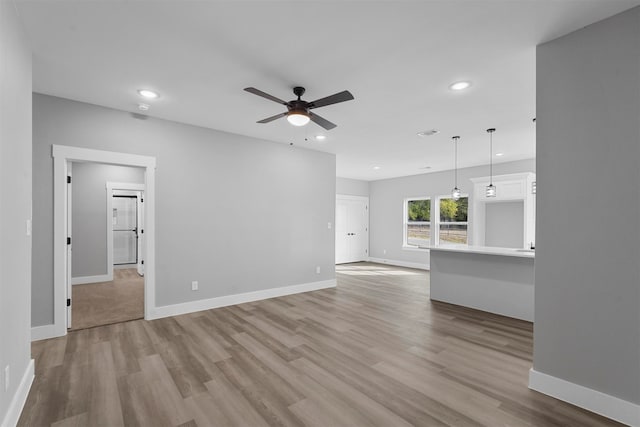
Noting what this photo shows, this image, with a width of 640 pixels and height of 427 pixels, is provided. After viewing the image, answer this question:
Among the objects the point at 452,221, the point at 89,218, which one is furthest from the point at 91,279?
the point at 452,221

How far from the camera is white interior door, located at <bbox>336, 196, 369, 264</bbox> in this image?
9266 mm

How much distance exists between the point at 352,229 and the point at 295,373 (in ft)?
23.4

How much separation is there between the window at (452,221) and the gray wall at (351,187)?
8.07 feet

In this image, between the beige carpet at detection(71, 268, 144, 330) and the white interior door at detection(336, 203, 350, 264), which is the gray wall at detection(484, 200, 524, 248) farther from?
the beige carpet at detection(71, 268, 144, 330)

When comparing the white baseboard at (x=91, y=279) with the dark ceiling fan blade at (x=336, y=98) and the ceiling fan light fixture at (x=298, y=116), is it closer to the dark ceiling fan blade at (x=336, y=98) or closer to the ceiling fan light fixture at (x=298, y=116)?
the ceiling fan light fixture at (x=298, y=116)

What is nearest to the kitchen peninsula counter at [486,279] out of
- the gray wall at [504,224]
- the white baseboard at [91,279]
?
the gray wall at [504,224]

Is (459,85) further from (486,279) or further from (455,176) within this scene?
(455,176)

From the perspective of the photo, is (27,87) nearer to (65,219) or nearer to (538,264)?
(65,219)

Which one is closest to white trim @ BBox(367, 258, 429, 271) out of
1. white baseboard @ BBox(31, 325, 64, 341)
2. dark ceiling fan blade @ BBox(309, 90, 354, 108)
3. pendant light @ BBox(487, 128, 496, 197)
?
pendant light @ BBox(487, 128, 496, 197)

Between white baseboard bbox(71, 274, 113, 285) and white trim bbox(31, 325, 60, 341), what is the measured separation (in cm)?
347

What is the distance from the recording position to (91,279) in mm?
6363

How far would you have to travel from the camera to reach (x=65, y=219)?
3.50 meters

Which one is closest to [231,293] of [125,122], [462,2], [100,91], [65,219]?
[65,219]

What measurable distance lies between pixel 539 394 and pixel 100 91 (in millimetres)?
4966
